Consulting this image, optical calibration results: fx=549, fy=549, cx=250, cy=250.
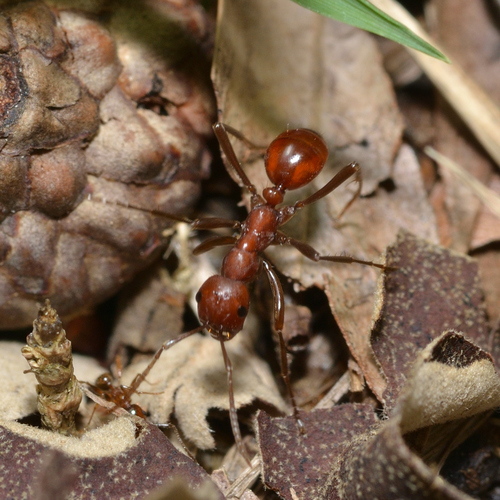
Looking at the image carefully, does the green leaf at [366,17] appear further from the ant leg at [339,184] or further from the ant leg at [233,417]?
the ant leg at [233,417]

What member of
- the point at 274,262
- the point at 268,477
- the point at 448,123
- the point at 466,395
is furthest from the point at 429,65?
the point at 268,477

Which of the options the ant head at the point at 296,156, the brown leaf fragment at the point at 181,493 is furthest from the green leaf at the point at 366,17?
the brown leaf fragment at the point at 181,493

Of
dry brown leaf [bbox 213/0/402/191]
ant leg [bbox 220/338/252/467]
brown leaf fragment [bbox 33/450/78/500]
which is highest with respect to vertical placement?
dry brown leaf [bbox 213/0/402/191]

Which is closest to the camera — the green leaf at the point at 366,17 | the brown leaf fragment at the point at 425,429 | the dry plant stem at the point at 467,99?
the brown leaf fragment at the point at 425,429

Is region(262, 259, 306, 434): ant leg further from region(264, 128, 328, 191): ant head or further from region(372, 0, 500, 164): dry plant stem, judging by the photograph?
region(372, 0, 500, 164): dry plant stem

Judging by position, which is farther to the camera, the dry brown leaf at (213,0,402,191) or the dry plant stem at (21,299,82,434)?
the dry brown leaf at (213,0,402,191)

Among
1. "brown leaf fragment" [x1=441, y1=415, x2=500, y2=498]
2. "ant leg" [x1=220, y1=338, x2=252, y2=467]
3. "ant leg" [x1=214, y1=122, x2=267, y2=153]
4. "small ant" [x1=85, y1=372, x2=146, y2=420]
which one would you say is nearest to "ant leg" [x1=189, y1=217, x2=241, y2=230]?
"ant leg" [x1=214, y1=122, x2=267, y2=153]

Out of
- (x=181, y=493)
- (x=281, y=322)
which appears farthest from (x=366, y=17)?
(x=181, y=493)
